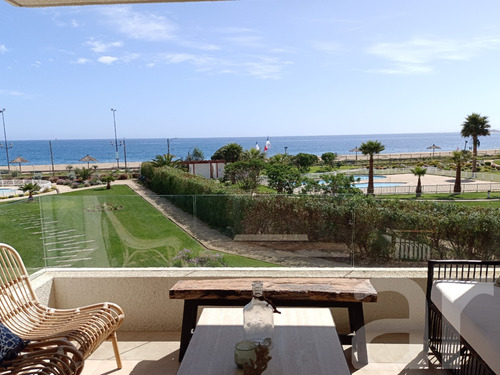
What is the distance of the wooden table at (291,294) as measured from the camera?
7.83 feet

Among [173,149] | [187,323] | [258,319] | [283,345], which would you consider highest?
[258,319]

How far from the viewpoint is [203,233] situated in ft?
11.5

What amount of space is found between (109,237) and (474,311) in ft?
8.91

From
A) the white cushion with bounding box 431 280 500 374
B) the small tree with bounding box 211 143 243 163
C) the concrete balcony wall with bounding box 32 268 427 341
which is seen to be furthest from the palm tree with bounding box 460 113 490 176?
the white cushion with bounding box 431 280 500 374

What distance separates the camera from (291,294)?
2.39m

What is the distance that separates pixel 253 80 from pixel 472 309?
6244cm

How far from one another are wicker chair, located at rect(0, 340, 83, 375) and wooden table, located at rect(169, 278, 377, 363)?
2.17 feet

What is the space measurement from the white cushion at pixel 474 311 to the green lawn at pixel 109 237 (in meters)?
1.41

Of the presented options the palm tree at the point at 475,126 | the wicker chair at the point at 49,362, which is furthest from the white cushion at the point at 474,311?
the palm tree at the point at 475,126

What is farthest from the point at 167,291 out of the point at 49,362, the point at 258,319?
the point at 258,319

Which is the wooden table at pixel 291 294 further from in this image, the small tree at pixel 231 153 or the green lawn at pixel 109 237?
the small tree at pixel 231 153

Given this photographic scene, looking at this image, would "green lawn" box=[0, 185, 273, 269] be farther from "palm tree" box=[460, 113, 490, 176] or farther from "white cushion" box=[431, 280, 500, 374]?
"palm tree" box=[460, 113, 490, 176]

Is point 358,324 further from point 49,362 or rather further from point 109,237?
point 109,237

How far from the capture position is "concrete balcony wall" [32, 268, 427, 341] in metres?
3.09
